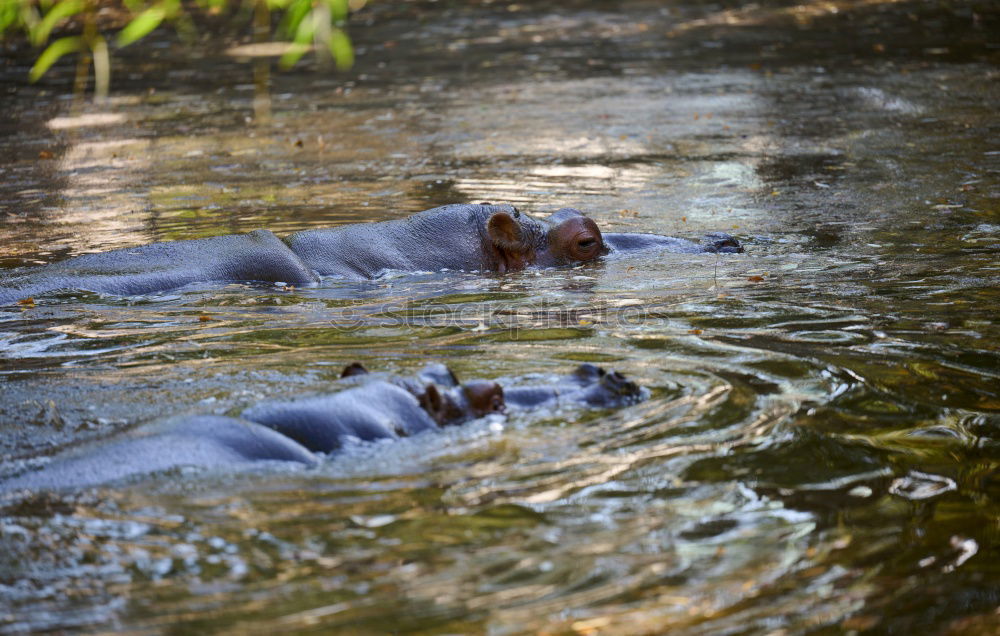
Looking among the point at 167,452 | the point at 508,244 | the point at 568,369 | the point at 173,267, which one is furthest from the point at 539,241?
the point at 167,452

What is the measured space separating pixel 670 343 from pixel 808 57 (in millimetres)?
10116

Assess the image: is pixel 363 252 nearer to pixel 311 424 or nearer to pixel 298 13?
pixel 311 424

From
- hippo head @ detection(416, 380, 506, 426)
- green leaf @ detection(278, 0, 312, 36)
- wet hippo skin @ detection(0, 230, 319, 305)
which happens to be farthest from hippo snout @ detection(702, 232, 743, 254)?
green leaf @ detection(278, 0, 312, 36)

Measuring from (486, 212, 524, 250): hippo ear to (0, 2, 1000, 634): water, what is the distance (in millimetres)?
297

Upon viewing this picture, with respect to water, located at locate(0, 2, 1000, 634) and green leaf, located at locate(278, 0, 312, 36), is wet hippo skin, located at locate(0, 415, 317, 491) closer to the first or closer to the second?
water, located at locate(0, 2, 1000, 634)

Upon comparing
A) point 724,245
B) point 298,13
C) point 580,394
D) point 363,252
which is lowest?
point 580,394

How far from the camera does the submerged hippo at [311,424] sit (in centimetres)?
391

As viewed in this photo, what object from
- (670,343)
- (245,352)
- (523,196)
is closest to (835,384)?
(670,343)

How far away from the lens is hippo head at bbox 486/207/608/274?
7.56 meters

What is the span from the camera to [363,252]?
24.2ft

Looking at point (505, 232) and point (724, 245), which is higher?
point (505, 232)

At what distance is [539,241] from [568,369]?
2.85 m

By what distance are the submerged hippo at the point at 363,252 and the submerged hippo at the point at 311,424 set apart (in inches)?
104

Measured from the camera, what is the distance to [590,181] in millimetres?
9625
